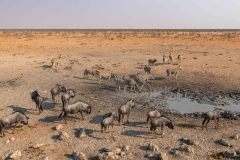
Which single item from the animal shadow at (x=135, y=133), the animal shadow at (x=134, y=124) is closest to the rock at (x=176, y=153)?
the animal shadow at (x=135, y=133)

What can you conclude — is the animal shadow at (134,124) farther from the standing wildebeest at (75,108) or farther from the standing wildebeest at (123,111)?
the standing wildebeest at (75,108)

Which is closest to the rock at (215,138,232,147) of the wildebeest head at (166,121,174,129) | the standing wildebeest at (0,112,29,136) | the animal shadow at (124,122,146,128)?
the wildebeest head at (166,121,174,129)

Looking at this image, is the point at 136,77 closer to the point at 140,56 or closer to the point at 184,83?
the point at 184,83

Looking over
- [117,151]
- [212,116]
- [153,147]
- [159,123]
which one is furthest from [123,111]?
[212,116]

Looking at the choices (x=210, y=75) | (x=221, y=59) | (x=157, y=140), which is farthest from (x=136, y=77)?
(x=221, y=59)

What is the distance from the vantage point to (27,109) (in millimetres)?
21438

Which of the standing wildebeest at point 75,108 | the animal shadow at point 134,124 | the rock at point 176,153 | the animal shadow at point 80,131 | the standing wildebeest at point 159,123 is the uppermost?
the standing wildebeest at point 75,108

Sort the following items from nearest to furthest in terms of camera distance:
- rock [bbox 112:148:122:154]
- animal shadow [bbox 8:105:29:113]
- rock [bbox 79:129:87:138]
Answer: rock [bbox 112:148:122:154] < rock [bbox 79:129:87:138] < animal shadow [bbox 8:105:29:113]

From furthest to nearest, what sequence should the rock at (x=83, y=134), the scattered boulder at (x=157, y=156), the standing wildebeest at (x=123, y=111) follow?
→ 1. the standing wildebeest at (x=123, y=111)
2. the rock at (x=83, y=134)
3. the scattered boulder at (x=157, y=156)

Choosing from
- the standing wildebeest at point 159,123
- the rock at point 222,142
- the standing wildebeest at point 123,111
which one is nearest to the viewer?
the rock at point 222,142

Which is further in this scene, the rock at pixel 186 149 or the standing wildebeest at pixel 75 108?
the standing wildebeest at pixel 75 108

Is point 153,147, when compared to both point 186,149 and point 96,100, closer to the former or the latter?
point 186,149

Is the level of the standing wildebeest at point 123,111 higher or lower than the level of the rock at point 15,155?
higher

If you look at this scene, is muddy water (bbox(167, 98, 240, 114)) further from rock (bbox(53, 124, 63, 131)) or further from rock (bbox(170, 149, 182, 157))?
rock (bbox(53, 124, 63, 131))
